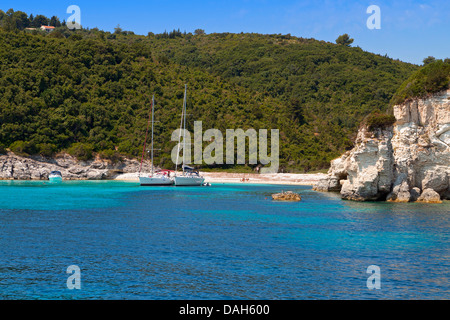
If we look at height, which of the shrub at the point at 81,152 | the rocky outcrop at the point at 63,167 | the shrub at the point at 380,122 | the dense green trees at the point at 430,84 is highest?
the dense green trees at the point at 430,84

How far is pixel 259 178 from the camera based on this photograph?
75750mm

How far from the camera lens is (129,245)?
2022 cm

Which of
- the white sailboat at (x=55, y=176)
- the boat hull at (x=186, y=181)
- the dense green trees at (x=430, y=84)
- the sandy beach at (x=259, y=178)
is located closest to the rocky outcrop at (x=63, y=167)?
the sandy beach at (x=259, y=178)

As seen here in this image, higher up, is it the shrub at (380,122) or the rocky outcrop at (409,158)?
the shrub at (380,122)

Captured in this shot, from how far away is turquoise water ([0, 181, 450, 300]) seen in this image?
44.7 ft

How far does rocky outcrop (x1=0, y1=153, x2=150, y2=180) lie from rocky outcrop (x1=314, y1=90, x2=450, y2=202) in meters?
46.5

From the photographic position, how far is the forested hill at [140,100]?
79812mm

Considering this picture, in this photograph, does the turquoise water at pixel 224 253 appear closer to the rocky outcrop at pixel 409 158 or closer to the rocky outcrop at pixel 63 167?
the rocky outcrop at pixel 409 158

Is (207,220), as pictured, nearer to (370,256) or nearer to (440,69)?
(370,256)

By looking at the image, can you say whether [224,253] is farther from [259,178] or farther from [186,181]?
[259,178]

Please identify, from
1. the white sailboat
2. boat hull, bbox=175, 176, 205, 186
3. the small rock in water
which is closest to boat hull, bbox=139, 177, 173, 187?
boat hull, bbox=175, 176, 205, 186

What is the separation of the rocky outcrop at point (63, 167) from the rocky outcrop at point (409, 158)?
46469 millimetres

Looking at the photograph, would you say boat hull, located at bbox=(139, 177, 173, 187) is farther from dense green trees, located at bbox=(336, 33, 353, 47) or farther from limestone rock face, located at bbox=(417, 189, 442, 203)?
dense green trees, located at bbox=(336, 33, 353, 47)
